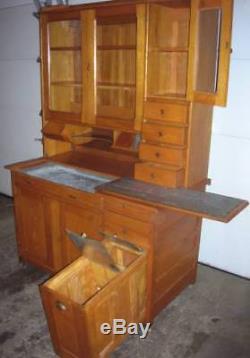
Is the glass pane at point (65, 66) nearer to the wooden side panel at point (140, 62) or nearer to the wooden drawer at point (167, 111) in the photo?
the wooden side panel at point (140, 62)

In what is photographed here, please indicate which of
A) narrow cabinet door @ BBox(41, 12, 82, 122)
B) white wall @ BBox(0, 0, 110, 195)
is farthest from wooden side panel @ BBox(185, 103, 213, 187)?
white wall @ BBox(0, 0, 110, 195)

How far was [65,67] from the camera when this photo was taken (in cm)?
274

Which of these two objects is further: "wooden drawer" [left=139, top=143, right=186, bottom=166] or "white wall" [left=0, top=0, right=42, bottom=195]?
"white wall" [left=0, top=0, right=42, bottom=195]

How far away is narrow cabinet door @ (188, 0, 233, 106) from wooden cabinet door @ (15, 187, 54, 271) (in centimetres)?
128

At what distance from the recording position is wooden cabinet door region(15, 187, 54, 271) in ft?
8.56

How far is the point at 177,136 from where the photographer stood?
6.96 feet

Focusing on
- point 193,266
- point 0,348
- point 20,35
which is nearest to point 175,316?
point 193,266

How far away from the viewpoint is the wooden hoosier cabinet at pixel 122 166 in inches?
74.9

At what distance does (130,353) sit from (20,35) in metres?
2.99

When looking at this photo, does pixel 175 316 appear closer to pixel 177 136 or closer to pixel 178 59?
pixel 177 136

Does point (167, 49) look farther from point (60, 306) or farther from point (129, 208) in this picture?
point (60, 306)

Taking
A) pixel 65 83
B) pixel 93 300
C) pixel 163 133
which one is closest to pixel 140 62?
pixel 163 133

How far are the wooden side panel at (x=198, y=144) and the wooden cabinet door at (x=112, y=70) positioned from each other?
13.2 inches

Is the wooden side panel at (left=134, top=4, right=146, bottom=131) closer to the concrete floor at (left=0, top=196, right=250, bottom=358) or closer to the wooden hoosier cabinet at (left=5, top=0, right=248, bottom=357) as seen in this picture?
the wooden hoosier cabinet at (left=5, top=0, right=248, bottom=357)
